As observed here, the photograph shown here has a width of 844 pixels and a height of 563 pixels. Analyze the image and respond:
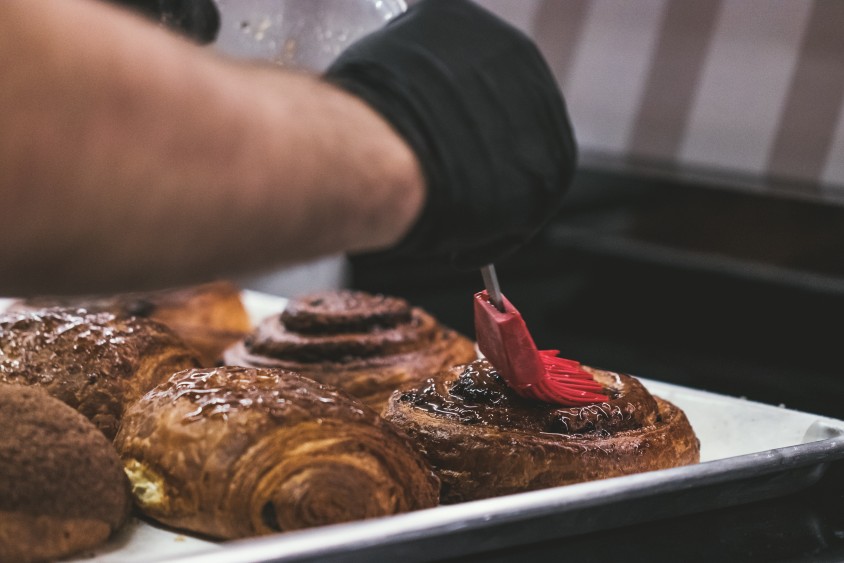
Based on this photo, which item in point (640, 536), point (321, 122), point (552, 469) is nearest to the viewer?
point (321, 122)

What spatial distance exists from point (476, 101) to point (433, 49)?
3.8 inches

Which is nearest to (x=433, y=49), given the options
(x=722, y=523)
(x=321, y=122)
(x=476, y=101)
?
(x=476, y=101)

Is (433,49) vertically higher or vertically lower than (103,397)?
higher

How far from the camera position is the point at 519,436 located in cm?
181

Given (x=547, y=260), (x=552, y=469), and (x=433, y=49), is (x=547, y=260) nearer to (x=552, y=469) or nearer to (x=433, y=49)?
(x=552, y=469)

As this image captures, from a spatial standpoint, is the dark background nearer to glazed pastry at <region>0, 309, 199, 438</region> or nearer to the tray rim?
the tray rim

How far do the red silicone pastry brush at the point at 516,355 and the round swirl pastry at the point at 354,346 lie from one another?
561 mm

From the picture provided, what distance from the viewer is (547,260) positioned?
183 inches

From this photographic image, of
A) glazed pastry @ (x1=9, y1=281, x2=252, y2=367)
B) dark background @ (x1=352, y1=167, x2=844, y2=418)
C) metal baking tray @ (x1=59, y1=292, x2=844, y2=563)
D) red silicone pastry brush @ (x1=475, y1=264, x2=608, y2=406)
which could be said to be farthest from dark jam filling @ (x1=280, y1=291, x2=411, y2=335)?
dark background @ (x1=352, y1=167, x2=844, y2=418)

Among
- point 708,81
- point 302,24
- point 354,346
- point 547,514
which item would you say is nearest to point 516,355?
point 547,514

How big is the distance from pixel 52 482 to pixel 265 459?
0.33 metres

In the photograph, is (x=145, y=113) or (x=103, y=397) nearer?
(x=145, y=113)

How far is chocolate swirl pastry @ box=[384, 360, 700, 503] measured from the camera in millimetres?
1790

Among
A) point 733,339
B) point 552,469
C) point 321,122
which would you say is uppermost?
point 321,122
